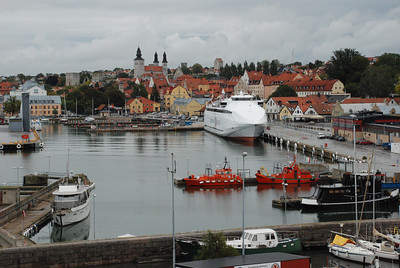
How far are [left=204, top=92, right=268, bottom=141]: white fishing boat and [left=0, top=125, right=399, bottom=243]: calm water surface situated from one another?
6.94 ft

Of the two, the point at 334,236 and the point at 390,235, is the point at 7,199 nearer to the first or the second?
the point at 334,236

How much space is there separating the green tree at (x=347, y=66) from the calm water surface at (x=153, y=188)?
41144mm

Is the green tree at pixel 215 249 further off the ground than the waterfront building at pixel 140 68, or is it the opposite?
the waterfront building at pixel 140 68

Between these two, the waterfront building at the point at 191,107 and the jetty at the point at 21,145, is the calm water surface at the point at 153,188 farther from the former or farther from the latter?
the waterfront building at the point at 191,107

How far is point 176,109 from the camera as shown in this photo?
106 meters

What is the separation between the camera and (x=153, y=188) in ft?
104

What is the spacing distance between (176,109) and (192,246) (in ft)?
290

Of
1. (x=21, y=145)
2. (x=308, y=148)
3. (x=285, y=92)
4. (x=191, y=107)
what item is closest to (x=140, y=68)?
(x=191, y=107)

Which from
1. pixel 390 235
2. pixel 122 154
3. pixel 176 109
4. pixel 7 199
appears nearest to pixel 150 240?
pixel 390 235

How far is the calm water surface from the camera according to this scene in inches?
936

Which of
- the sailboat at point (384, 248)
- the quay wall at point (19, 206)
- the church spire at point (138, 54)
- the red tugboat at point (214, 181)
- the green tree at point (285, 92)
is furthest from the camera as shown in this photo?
the church spire at point (138, 54)

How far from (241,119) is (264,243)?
42.8 m

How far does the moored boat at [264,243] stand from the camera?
57.6 feet

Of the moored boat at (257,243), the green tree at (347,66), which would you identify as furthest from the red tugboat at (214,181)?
the green tree at (347,66)
